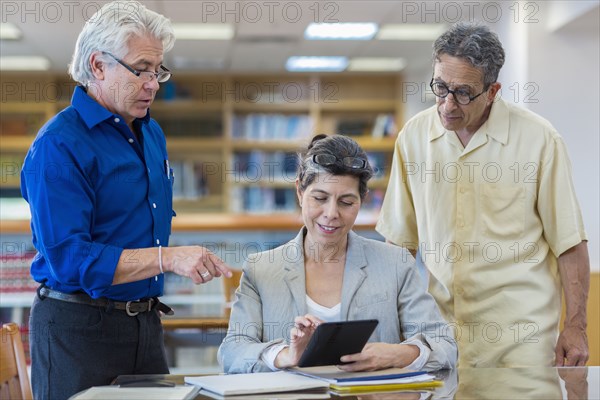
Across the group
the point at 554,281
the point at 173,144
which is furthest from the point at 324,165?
the point at 173,144

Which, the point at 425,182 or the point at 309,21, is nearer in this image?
the point at 425,182

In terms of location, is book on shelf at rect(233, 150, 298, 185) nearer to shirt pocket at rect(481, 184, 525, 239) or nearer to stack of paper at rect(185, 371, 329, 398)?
shirt pocket at rect(481, 184, 525, 239)

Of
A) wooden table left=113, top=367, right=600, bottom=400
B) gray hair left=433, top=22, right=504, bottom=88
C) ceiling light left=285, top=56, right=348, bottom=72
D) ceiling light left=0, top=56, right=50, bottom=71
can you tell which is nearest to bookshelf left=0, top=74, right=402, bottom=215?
ceiling light left=285, top=56, right=348, bottom=72

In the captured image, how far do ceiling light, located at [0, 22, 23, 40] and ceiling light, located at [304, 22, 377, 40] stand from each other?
2202 millimetres

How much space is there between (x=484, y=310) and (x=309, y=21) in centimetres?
408

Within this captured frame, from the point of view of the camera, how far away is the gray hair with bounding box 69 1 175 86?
205 centimetres

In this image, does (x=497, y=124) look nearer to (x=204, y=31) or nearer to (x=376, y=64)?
(x=204, y=31)

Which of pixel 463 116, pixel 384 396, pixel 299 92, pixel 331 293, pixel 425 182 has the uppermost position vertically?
pixel 299 92

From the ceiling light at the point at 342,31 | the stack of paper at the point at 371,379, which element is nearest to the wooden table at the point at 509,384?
the stack of paper at the point at 371,379

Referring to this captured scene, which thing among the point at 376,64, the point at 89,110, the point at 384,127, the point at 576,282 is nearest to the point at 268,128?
the point at 384,127

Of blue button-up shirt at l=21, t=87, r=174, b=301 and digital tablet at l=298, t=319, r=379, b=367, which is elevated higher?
blue button-up shirt at l=21, t=87, r=174, b=301

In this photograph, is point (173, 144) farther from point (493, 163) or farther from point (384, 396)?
point (384, 396)

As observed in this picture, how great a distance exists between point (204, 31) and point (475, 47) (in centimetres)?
459

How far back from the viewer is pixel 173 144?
9.06 m
